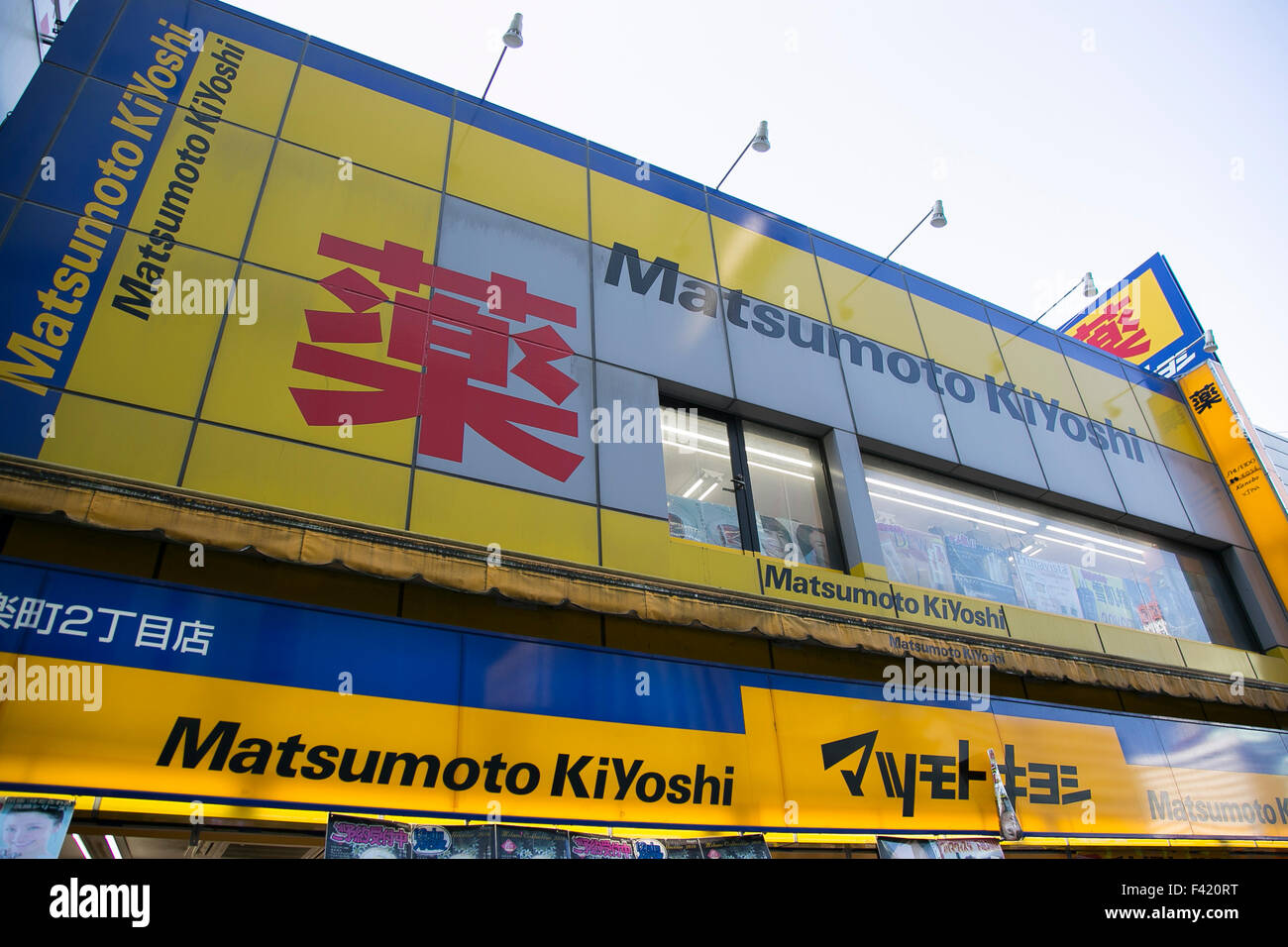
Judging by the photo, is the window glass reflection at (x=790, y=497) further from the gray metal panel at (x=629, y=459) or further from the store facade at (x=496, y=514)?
the gray metal panel at (x=629, y=459)

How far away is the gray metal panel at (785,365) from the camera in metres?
8.63

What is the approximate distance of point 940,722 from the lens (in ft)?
23.0

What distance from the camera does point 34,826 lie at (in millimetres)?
3547

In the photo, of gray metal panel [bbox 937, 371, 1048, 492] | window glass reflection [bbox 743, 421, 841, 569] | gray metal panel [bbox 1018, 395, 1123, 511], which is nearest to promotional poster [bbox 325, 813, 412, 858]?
window glass reflection [bbox 743, 421, 841, 569]

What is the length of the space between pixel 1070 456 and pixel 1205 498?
317 centimetres

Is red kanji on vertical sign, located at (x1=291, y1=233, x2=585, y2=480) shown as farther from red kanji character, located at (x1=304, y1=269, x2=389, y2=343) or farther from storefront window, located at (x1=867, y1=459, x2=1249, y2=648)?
storefront window, located at (x1=867, y1=459, x2=1249, y2=648)

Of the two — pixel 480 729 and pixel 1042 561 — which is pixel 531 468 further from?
pixel 1042 561

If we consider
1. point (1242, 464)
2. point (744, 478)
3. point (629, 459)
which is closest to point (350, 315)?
point (629, 459)
